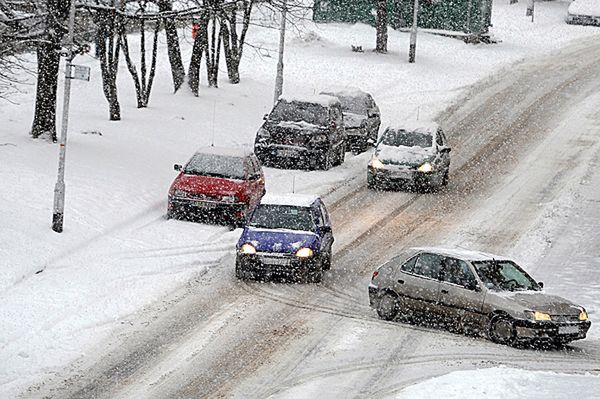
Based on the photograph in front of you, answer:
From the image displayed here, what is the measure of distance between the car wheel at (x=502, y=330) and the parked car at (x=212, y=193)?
9.06 metres

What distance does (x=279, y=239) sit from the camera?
72.8ft

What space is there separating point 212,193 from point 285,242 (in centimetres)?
466

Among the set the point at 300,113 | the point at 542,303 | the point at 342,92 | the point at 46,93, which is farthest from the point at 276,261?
the point at 342,92

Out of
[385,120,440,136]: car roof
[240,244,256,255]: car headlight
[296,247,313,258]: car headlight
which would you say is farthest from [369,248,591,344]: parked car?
[385,120,440,136]: car roof

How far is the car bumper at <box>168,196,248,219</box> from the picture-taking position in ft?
86.5

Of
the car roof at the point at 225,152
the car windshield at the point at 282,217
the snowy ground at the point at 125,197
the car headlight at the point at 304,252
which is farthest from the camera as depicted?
the car roof at the point at 225,152

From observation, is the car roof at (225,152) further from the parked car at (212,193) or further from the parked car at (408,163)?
the parked car at (408,163)

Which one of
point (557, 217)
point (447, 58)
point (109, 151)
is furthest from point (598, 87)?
point (109, 151)

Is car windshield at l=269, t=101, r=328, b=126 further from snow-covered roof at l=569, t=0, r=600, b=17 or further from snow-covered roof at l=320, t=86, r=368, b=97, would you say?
snow-covered roof at l=569, t=0, r=600, b=17

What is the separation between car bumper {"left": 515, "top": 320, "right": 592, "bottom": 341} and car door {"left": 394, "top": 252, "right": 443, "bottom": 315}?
1587mm

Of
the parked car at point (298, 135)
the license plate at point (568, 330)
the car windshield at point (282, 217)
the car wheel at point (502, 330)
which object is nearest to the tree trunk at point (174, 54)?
the parked car at point (298, 135)

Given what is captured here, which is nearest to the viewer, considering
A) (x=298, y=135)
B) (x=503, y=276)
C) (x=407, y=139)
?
(x=503, y=276)

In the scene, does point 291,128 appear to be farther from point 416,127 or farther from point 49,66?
point 49,66

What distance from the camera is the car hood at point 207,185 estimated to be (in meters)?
26.4
